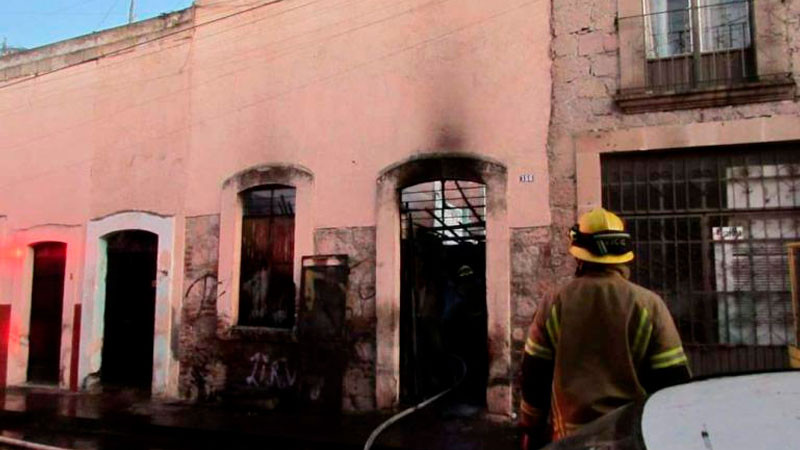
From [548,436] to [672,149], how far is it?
5.19 metres

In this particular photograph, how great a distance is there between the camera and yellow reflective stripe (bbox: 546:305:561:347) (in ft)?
9.18

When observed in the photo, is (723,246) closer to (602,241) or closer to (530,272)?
(530,272)

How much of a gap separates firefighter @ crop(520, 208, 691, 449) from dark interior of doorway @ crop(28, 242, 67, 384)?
10918 mm

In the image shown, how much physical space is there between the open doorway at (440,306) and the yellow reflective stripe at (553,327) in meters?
5.71

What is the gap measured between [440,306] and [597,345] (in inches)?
273

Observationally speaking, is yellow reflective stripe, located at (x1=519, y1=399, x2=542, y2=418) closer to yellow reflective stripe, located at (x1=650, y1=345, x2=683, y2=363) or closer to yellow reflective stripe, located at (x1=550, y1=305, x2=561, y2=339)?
yellow reflective stripe, located at (x1=550, y1=305, x2=561, y2=339)

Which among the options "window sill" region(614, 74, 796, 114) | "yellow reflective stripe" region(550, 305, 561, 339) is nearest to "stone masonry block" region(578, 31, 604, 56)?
"window sill" region(614, 74, 796, 114)

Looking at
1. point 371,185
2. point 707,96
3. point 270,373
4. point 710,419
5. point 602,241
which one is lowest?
point 270,373

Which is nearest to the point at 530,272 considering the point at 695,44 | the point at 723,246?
the point at 723,246

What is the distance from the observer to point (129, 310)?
11.0 m

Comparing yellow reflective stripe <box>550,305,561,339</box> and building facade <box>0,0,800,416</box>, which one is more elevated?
building facade <box>0,0,800,416</box>

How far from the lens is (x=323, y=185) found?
356 inches

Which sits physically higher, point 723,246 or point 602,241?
point 723,246

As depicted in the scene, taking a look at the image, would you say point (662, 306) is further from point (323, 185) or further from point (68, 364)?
point (68, 364)
